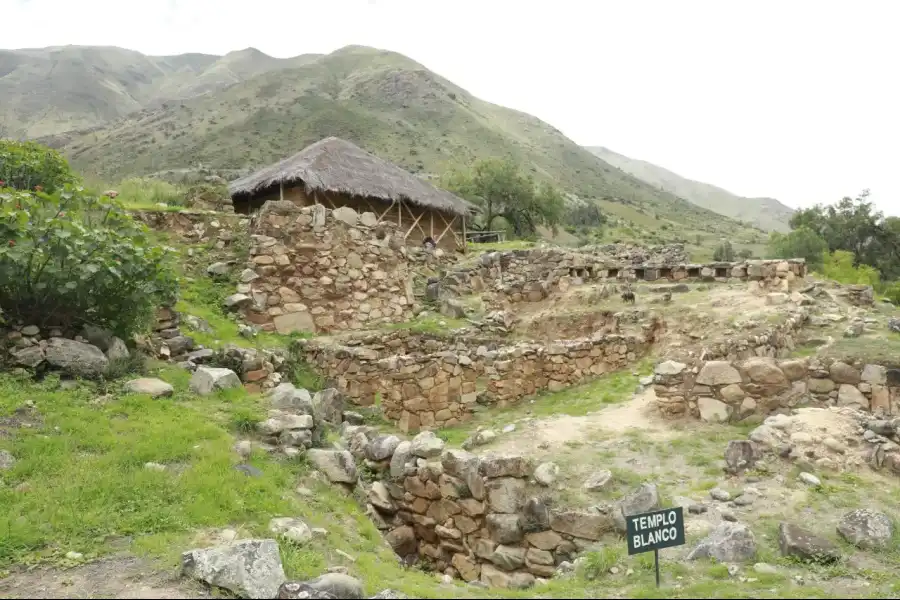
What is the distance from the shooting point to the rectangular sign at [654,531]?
334cm

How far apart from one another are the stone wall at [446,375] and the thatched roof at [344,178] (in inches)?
391

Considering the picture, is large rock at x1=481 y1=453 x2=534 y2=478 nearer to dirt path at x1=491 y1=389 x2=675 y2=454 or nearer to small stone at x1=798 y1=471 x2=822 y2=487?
dirt path at x1=491 y1=389 x2=675 y2=454

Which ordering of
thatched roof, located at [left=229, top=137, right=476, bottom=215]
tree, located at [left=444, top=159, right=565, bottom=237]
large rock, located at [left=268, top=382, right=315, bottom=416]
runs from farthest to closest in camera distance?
tree, located at [left=444, top=159, right=565, bottom=237], thatched roof, located at [left=229, top=137, right=476, bottom=215], large rock, located at [left=268, top=382, right=315, bottom=416]

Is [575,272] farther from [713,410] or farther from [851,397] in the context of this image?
[713,410]

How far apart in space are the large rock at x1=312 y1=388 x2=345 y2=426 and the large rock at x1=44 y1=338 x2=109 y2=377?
2.28m

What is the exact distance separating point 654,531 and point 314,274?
812 cm

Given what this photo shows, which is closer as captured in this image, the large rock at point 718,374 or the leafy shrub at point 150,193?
the large rock at point 718,374

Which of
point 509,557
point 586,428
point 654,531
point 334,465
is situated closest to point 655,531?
point 654,531

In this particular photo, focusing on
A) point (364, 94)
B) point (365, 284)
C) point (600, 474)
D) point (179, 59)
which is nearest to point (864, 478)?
point (600, 474)

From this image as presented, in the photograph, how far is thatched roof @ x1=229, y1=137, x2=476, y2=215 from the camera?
59.4 ft

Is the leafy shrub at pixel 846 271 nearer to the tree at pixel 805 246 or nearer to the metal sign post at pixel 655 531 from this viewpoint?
the tree at pixel 805 246

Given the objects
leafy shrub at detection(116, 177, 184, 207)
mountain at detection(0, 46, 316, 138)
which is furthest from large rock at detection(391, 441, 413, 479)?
mountain at detection(0, 46, 316, 138)

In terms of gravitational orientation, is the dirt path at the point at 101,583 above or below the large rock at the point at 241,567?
below

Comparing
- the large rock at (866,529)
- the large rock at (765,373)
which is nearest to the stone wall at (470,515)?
the large rock at (866,529)
